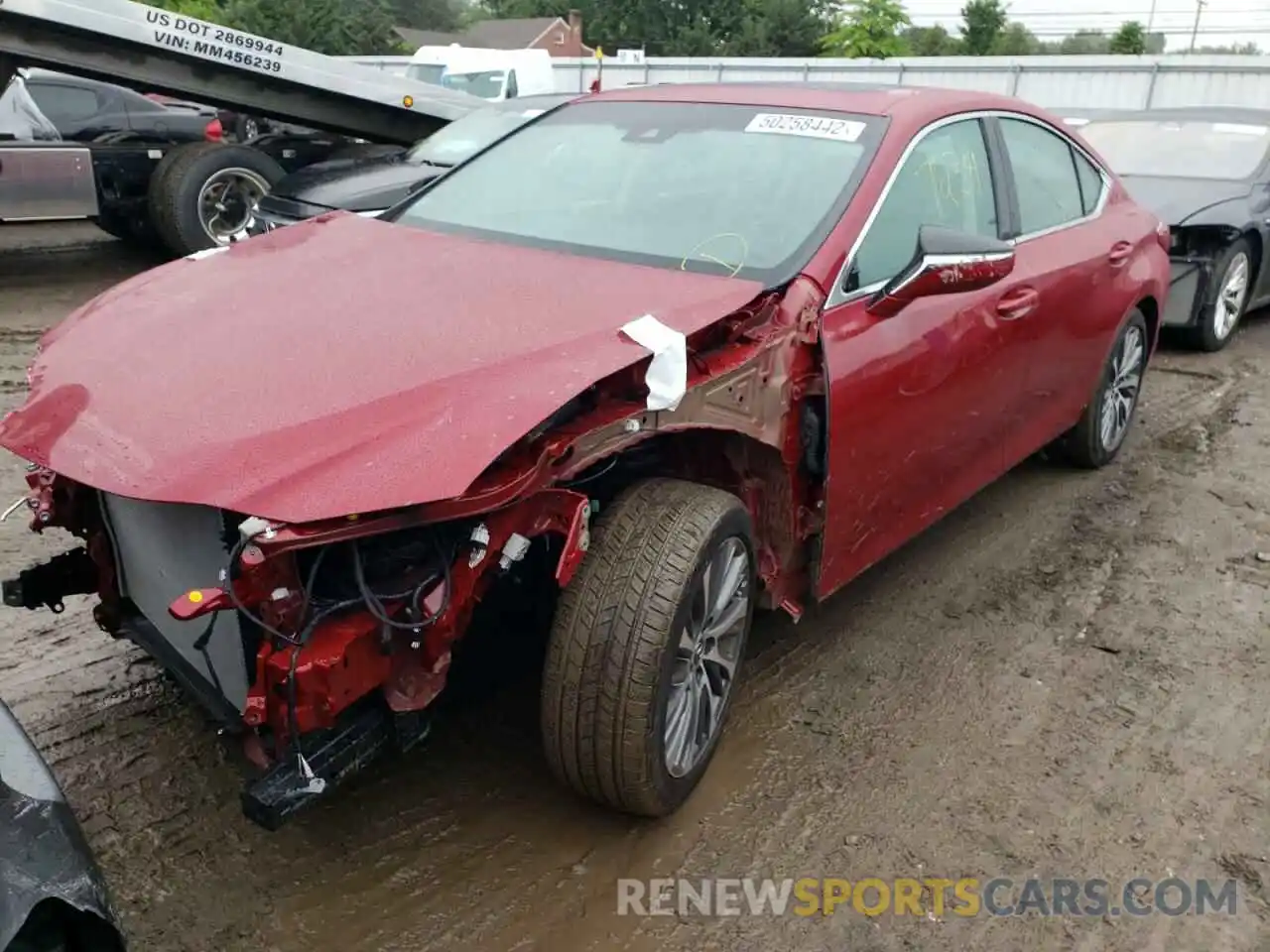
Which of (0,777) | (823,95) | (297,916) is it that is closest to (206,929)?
(297,916)

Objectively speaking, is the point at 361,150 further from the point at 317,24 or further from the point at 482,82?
the point at 317,24

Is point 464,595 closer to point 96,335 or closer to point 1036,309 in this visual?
point 96,335

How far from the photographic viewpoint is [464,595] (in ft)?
7.53

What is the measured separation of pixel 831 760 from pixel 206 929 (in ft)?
5.50

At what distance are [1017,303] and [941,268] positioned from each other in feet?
2.92

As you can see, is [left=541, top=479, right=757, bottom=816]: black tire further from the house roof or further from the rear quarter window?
the house roof

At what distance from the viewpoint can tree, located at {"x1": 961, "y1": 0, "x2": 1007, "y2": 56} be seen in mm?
50344

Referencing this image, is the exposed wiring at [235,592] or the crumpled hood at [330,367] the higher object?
the crumpled hood at [330,367]

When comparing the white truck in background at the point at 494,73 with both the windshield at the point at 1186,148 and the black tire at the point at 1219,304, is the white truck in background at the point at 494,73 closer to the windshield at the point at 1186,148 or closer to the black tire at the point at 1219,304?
the windshield at the point at 1186,148

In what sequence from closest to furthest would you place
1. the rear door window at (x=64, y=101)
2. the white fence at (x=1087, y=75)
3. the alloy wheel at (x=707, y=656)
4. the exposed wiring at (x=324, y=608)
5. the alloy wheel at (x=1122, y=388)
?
1. the exposed wiring at (x=324, y=608)
2. the alloy wheel at (x=707, y=656)
3. the alloy wheel at (x=1122, y=388)
4. the rear door window at (x=64, y=101)
5. the white fence at (x=1087, y=75)

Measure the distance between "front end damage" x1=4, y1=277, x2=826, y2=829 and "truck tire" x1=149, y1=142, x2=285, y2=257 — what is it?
677 centimetres

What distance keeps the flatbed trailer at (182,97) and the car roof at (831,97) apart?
18.6ft

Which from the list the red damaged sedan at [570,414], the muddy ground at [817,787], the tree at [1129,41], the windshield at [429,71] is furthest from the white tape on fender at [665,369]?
the tree at [1129,41]

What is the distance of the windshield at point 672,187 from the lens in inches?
126
